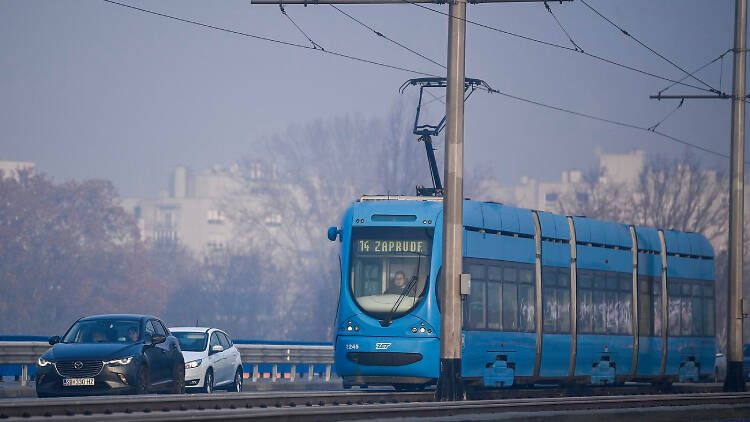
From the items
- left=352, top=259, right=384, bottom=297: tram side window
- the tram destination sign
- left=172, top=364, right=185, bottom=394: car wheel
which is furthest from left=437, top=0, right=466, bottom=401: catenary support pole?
left=172, top=364, right=185, bottom=394: car wheel

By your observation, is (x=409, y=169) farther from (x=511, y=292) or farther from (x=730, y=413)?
(x=730, y=413)

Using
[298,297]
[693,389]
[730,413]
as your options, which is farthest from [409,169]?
[730,413]

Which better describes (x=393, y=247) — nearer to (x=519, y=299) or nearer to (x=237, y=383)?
(x=519, y=299)

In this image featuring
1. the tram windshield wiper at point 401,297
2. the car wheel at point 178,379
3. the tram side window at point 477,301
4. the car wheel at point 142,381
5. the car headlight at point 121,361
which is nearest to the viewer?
the car headlight at point 121,361

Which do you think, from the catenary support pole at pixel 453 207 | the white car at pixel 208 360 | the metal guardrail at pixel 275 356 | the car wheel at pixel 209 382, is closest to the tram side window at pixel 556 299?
the catenary support pole at pixel 453 207

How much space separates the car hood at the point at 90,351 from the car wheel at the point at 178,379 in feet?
5.80

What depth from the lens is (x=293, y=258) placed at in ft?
322

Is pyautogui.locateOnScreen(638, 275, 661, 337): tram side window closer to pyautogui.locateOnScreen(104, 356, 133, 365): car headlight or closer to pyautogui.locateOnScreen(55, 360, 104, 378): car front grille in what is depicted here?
pyautogui.locateOnScreen(104, 356, 133, 365): car headlight

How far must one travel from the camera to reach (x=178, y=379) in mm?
24359

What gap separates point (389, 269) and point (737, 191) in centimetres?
1092

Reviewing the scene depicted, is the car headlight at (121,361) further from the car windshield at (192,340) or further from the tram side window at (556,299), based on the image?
the tram side window at (556,299)

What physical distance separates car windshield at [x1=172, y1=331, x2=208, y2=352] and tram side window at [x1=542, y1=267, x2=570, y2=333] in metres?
6.92

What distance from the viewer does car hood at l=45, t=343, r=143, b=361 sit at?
2181cm

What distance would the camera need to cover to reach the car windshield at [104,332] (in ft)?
75.2
